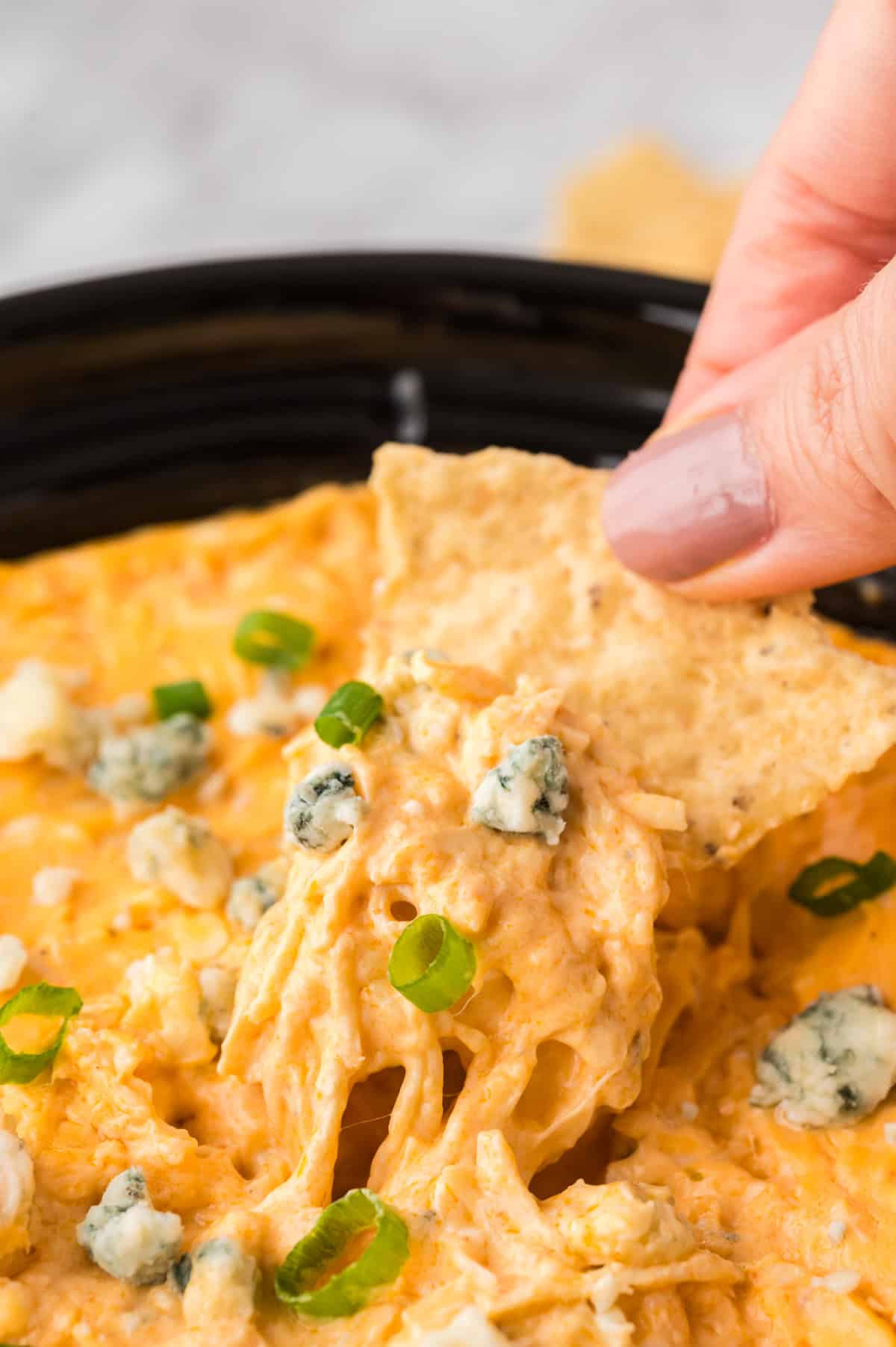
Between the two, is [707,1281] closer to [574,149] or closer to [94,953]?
[94,953]

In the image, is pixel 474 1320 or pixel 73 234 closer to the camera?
pixel 474 1320

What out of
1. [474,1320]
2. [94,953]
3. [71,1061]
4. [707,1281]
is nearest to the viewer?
[474,1320]

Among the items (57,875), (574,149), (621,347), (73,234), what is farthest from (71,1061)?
(574,149)

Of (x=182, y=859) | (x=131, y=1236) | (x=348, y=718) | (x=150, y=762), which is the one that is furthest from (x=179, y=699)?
(x=131, y=1236)

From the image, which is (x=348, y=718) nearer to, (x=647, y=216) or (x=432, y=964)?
(x=432, y=964)

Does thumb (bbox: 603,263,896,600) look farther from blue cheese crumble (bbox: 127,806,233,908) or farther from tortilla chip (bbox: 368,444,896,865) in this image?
blue cheese crumble (bbox: 127,806,233,908)

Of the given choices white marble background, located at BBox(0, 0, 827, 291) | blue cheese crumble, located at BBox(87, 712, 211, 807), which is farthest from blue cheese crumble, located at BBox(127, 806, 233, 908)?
white marble background, located at BBox(0, 0, 827, 291)
